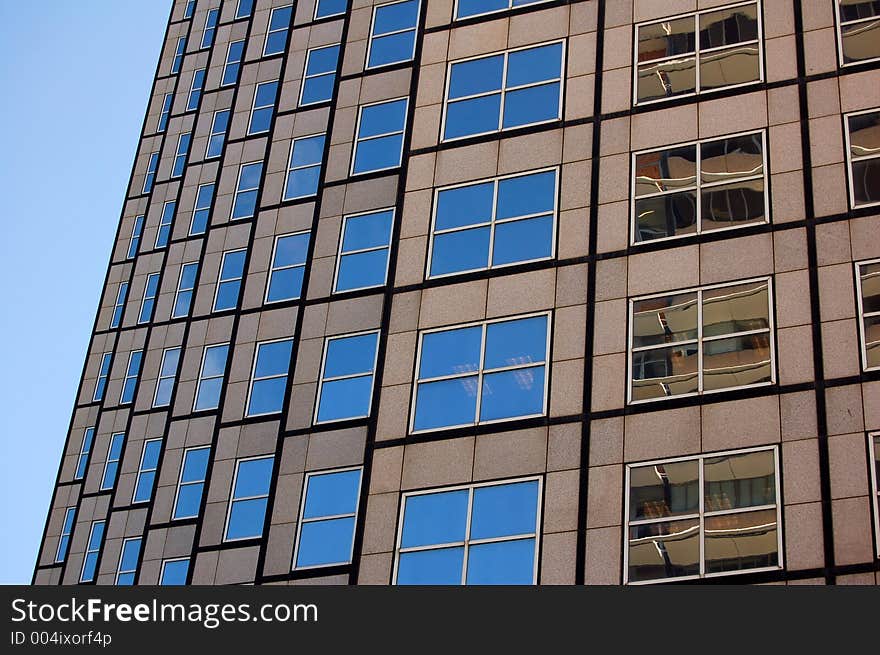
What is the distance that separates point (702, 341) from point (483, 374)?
17.3 feet

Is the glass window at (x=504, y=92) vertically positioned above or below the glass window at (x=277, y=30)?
below

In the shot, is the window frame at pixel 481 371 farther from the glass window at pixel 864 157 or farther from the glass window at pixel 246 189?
the glass window at pixel 246 189

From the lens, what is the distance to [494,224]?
37.3 metres

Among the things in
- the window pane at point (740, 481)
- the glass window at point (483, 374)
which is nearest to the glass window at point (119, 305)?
the glass window at point (483, 374)

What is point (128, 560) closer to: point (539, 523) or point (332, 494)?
point (332, 494)

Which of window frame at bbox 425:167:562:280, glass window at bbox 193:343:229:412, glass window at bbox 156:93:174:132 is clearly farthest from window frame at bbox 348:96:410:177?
glass window at bbox 156:93:174:132

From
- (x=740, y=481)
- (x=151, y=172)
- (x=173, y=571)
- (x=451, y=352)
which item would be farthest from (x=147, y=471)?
(x=740, y=481)

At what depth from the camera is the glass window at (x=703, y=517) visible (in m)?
30.1

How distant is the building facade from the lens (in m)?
31.2

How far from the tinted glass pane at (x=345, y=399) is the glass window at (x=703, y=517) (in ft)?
26.0

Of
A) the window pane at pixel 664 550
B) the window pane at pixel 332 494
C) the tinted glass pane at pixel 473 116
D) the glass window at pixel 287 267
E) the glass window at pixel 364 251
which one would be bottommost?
the window pane at pixel 664 550
